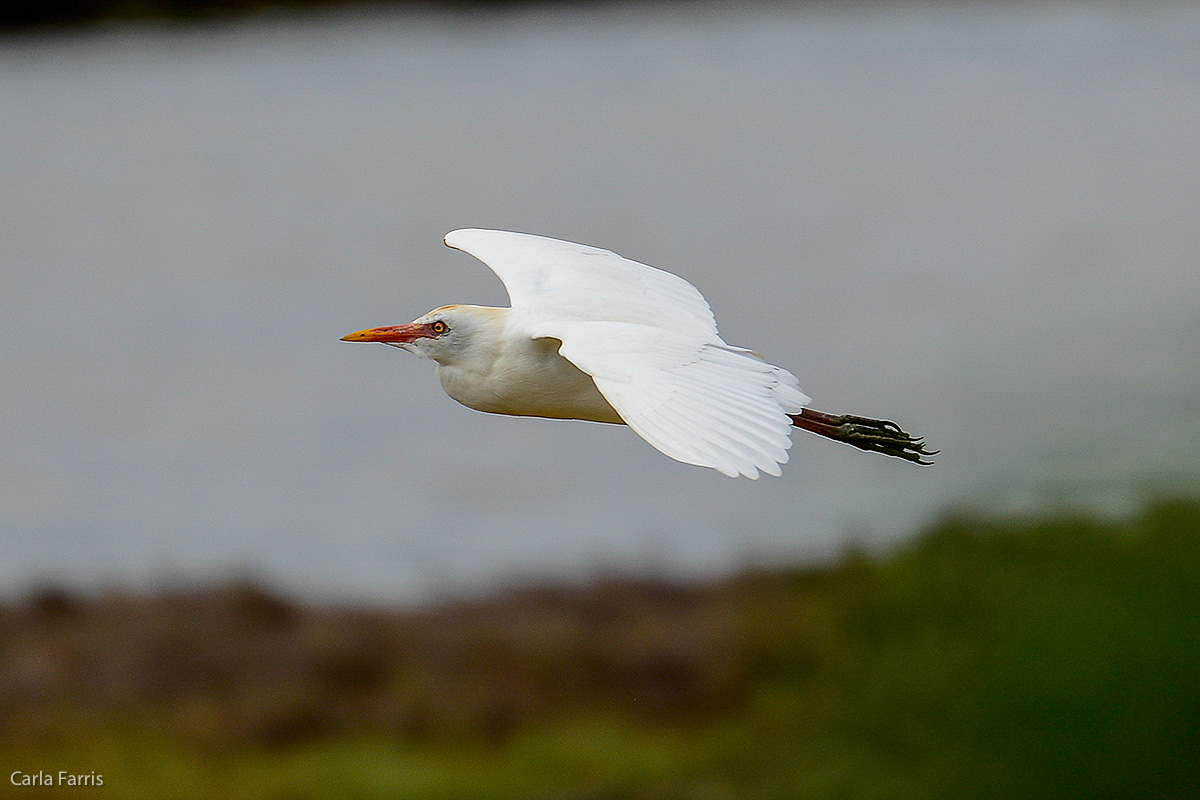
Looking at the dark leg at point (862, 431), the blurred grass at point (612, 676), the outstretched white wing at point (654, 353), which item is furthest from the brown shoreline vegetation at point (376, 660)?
the outstretched white wing at point (654, 353)

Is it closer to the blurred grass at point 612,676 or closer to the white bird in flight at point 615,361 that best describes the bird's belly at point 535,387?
the white bird in flight at point 615,361

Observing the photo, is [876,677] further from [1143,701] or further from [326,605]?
[326,605]

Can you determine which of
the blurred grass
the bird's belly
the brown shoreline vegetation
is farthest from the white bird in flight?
the brown shoreline vegetation

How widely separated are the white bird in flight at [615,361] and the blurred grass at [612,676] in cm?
329

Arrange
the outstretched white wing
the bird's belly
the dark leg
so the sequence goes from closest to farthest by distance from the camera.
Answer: the outstretched white wing
the bird's belly
the dark leg

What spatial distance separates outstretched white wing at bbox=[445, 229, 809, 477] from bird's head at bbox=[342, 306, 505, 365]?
0.10m

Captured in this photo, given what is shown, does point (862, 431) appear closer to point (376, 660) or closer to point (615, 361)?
point (615, 361)

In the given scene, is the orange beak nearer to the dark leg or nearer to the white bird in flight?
the white bird in flight

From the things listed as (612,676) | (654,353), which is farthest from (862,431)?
(612,676)

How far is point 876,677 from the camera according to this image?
22.5ft

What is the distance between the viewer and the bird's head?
3066 mm

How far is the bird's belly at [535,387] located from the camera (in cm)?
292

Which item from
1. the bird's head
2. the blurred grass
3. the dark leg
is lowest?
the blurred grass

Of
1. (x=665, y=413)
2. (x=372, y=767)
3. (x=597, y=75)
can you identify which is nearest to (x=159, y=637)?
(x=372, y=767)
